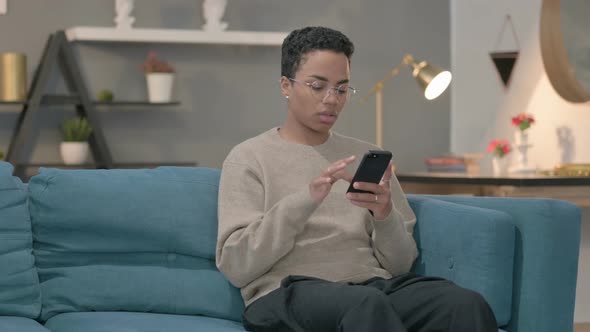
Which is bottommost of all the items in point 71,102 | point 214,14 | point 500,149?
point 500,149

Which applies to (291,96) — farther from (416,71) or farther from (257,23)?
(257,23)

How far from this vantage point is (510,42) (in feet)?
16.9

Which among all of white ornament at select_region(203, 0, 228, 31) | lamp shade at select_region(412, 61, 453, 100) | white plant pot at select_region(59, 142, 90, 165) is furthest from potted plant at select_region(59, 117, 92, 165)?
lamp shade at select_region(412, 61, 453, 100)

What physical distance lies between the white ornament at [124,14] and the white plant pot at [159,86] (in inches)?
10.5

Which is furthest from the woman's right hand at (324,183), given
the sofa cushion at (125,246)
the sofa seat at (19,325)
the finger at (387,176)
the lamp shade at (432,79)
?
the lamp shade at (432,79)

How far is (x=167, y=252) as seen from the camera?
2.54 m

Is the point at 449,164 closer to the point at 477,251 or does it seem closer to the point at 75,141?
the point at 75,141

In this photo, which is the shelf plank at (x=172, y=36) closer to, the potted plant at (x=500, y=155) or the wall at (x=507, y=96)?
the wall at (x=507, y=96)

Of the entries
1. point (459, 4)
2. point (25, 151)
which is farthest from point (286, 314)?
point (459, 4)

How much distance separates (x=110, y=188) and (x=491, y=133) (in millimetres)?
3215

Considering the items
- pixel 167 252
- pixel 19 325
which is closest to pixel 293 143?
pixel 167 252

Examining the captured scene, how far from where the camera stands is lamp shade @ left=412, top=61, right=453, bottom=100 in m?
4.49

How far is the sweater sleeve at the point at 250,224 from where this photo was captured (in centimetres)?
Result: 223

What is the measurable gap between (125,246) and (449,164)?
2.69m
